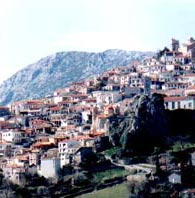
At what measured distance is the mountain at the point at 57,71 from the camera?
15500 centimetres

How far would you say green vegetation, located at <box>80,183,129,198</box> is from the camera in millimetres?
54562

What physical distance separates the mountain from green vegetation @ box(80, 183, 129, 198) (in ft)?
308

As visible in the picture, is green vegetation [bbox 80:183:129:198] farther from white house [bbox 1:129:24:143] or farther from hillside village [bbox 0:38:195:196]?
white house [bbox 1:129:24:143]

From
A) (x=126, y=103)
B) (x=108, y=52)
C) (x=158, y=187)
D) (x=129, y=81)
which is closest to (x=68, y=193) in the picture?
(x=158, y=187)

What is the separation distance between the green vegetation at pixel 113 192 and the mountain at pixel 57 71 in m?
94.0

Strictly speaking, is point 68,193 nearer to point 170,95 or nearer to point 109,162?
point 109,162

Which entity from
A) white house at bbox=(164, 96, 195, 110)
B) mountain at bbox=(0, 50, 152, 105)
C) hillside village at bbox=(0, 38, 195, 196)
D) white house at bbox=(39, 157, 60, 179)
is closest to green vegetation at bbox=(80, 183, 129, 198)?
hillside village at bbox=(0, 38, 195, 196)

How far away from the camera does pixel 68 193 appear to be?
56.6 m

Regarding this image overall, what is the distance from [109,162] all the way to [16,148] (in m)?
13.6

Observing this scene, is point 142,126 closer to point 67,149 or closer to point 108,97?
point 67,149

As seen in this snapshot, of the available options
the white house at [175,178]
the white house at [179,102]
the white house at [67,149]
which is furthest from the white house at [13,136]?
the white house at [175,178]

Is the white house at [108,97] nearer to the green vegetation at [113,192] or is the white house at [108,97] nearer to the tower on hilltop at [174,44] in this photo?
the tower on hilltop at [174,44]

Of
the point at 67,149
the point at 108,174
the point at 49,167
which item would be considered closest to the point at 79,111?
the point at 67,149

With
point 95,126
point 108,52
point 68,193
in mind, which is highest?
point 108,52
